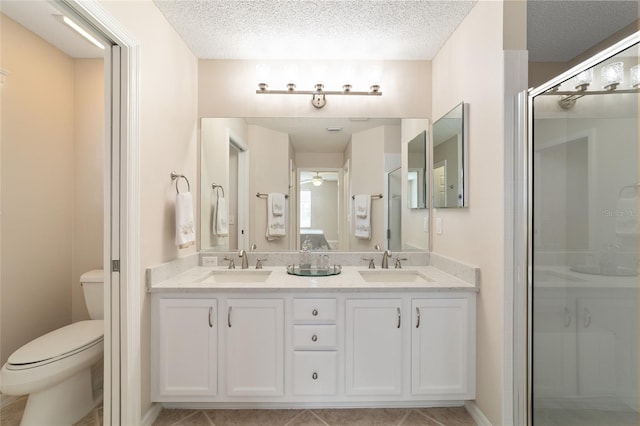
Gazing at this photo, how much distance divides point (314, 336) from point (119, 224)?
1.22 meters

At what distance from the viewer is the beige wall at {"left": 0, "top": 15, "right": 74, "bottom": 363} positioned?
6.62 feet

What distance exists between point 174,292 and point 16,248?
47.2 inches

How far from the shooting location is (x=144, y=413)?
1763 mm

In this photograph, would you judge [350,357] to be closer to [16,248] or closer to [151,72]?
[151,72]

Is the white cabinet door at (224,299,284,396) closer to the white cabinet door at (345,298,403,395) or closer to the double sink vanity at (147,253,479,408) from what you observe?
the double sink vanity at (147,253,479,408)

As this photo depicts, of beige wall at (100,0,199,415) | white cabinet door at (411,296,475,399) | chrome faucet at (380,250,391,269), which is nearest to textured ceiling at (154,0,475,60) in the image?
beige wall at (100,0,199,415)

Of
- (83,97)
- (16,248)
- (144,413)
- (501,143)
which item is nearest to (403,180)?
(501,143)

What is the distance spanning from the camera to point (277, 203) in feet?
8.18

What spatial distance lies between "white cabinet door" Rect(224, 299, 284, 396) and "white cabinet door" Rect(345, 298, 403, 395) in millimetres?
409

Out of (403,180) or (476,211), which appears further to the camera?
(403,180)

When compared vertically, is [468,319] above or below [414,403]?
above

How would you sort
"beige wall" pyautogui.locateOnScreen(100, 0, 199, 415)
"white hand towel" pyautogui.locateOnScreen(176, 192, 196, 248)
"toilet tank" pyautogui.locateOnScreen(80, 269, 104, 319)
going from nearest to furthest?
"beige wall" pyautogui.locateOnScreen(100, 0, 199, 415) → "white hand towel" pyautogui.locateOnScreen(176, 192, 196, 248) → "toilet tank" pyautogui.locateOnScreen(80, 269, 104, 319)

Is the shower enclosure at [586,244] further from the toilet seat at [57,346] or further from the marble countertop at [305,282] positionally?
the toilet seat at [57,346]

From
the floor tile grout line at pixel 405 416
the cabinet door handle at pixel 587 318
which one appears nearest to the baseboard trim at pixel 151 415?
the floor tile grout line at pixel 405 416
